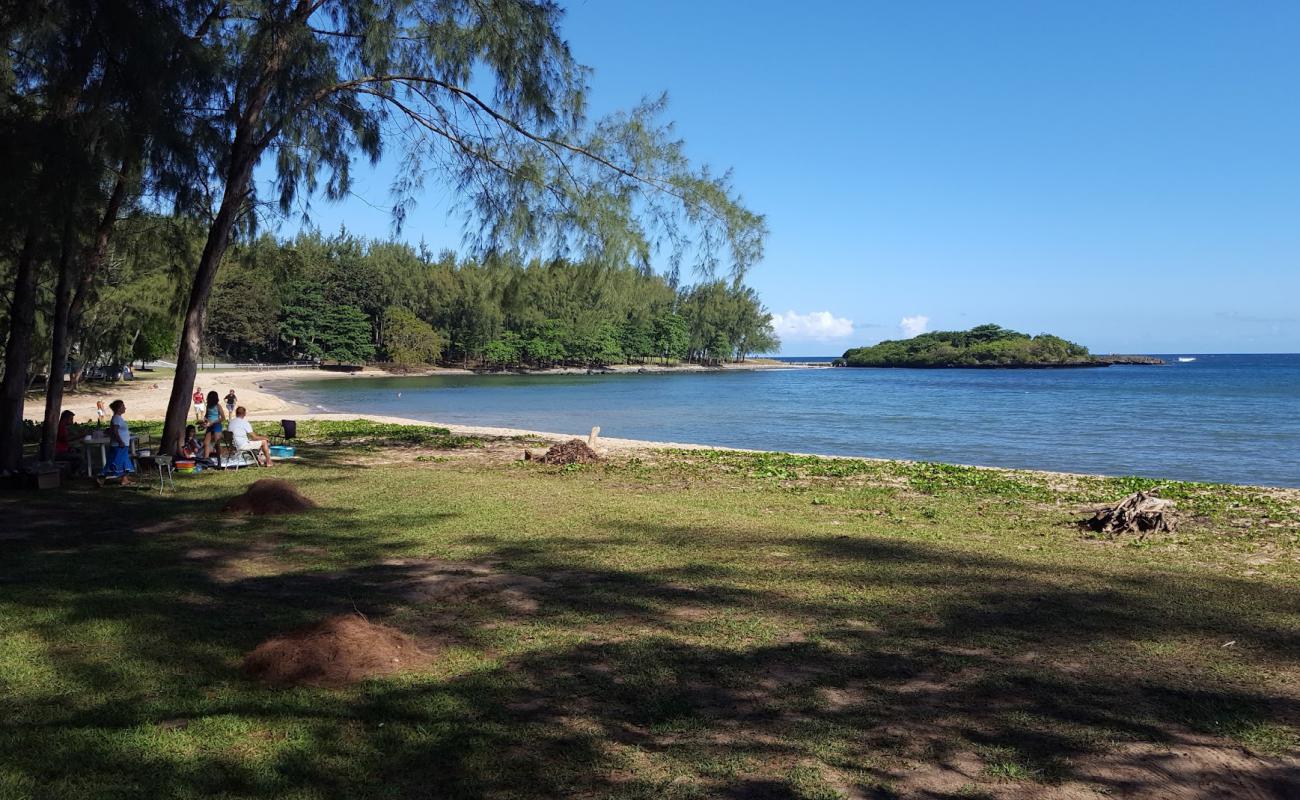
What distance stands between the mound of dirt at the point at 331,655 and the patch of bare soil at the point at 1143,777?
111 inches

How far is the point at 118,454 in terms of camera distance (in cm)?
1201

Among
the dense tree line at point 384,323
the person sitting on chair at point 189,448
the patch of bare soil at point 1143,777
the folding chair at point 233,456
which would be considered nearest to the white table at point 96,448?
the person sitting on chair at point 189,448

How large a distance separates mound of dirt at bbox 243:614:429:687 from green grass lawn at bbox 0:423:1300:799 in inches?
5.3

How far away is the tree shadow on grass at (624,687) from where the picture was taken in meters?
3.81

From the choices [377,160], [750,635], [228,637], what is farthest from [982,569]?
[377,160]

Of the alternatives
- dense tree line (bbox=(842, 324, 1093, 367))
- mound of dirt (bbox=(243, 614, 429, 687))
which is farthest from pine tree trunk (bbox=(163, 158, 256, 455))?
dense tree line (bbox=(842, 324, 1093, 367))

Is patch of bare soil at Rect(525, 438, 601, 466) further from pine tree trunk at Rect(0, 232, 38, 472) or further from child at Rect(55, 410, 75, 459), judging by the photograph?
pine tree trunk at Rect(0, 232, 38, 472)

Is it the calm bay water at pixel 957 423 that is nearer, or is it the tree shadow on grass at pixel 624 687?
the tree shadow on grass at pixel 624 687

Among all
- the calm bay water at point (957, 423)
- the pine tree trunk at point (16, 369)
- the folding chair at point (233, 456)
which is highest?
the pine tree trunk at point (16, 369)

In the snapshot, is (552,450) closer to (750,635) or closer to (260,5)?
(260,5)

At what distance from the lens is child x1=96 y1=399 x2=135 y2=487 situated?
12016 millimetres

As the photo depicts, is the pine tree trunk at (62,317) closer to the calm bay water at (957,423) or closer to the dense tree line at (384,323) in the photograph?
the calm bay water at (957,423)

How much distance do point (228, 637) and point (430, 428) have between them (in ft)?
61.5

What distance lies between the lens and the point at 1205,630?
6172 mm
